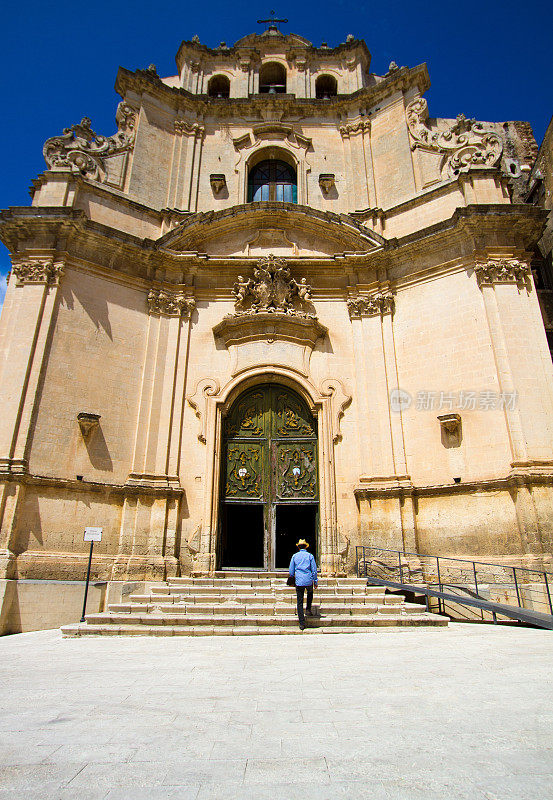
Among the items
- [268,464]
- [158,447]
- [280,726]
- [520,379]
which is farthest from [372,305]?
[280,726]

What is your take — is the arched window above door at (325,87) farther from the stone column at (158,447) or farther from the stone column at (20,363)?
the stone column at (20,363)

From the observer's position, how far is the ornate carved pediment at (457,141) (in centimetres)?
1334

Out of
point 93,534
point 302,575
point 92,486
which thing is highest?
point 92,486

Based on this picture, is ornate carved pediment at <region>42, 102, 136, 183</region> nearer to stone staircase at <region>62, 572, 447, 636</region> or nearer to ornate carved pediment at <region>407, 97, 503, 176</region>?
ornate carved pediment at <region>407, 97, 503, 176</region>

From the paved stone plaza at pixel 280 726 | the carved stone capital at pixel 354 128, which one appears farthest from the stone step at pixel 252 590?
the carved stone capital at pixel 354 128

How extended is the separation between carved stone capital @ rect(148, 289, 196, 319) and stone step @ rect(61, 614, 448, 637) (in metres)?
8.14

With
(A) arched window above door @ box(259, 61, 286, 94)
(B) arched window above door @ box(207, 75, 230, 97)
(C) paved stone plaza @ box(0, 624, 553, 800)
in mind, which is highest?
(A) arched window above door @ box(259, 61, 286, 94)

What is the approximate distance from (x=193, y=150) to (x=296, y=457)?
10.5 meters

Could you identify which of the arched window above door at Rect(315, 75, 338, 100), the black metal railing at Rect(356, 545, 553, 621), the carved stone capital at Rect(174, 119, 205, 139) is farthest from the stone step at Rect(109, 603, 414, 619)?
the arched window above door at Rect(315, 75, 338, 100)

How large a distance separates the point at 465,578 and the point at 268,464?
16.7 feet

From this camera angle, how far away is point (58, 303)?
11734mm

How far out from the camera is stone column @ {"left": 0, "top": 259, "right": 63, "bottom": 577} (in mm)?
9820

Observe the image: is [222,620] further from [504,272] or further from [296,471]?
Result: [504,272]

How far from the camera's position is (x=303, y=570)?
741 centimetres
